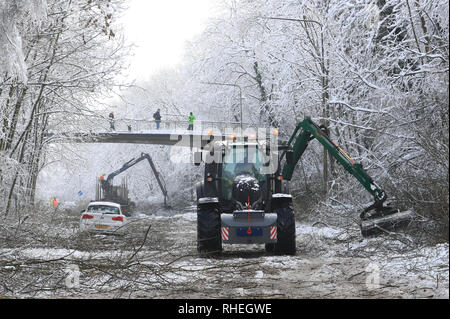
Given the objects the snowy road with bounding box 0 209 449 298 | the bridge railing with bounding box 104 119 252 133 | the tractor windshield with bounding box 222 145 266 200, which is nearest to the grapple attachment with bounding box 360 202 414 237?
the snowy road with bounding box 0 209 449 298

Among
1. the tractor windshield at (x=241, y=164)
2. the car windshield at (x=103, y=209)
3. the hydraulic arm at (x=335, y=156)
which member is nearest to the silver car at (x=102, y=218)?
the car windshield at (x=103, y=209)

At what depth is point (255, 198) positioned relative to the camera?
1286 cm

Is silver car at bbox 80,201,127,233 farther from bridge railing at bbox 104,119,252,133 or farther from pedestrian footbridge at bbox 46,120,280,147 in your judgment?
bridge railing at bbox 104,119,252,133

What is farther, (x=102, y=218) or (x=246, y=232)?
(x=102, y=218)

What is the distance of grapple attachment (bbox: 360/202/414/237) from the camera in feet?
36.7

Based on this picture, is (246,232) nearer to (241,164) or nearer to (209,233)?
(209,233)

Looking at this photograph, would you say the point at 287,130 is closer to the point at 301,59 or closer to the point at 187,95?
the point at 301,59

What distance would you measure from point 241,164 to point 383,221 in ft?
11.6

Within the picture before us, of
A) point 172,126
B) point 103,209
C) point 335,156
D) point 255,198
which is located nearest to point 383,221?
point 335,156

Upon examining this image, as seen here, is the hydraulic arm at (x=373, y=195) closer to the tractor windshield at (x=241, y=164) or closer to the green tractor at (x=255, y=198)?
the green tractor at (x=255, y=198)

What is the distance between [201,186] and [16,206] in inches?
323
